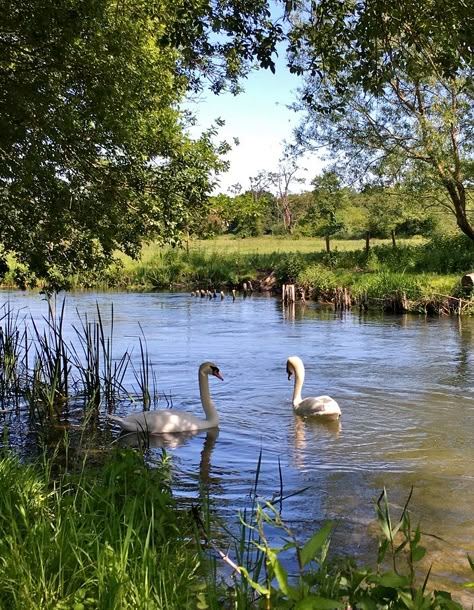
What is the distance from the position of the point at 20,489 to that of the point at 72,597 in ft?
4.98

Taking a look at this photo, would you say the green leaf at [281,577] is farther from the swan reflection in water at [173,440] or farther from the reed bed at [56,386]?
the reed bed at [56,386]

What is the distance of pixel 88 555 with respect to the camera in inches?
144

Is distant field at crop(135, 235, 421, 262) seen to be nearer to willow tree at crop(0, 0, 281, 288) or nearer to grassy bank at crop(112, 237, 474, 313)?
grassy bank at crop(112, 237, 474, 313)

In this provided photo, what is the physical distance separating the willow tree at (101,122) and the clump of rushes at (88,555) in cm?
407

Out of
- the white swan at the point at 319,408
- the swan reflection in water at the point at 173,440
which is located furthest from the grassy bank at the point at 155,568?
the white swan at the point at 319,408

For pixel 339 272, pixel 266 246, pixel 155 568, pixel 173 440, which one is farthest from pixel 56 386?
pixel 266 246

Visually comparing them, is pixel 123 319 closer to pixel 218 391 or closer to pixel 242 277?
pixel 218 391

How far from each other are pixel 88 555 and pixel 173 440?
5.37 m

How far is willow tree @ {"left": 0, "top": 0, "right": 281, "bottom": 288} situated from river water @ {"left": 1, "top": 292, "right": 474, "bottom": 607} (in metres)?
2.21

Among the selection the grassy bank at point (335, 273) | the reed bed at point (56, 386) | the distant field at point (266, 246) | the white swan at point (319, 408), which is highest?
the distant field at point (266, 246)

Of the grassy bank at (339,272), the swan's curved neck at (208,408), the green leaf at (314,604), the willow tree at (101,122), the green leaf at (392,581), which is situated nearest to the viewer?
the green leaf at (314,604)

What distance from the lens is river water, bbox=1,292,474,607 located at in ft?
20.5

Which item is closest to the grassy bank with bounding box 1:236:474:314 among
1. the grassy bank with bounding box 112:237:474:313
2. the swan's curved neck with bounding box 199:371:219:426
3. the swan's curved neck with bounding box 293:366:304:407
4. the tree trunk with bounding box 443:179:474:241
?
the grassy bank with bounding box 112:237:474:313

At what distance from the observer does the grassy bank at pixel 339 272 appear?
2565 cm
